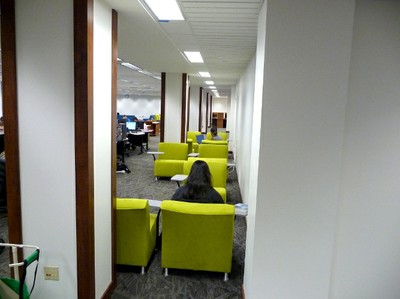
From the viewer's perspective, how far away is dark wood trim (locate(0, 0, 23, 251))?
2018 mm

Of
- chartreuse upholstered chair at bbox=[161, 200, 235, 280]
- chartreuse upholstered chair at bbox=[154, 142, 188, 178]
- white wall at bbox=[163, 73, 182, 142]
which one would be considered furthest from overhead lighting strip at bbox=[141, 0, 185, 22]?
white wall at bbox=[163, 73, 182, 142]

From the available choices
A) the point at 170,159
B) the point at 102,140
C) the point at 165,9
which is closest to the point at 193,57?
the point at 165,9

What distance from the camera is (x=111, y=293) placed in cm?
272

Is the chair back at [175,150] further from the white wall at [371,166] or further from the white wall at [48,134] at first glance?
the white wall at [371,166]

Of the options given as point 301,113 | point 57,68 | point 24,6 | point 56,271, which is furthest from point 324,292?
point 24,6

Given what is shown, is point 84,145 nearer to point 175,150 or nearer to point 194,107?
point 175,150

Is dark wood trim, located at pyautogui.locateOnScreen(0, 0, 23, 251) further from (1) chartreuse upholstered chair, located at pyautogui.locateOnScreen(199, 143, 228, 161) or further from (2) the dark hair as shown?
(1) chartreuse upholstered chair, located at pyautogui.locateOnScreen(199, 143, 228, 161)

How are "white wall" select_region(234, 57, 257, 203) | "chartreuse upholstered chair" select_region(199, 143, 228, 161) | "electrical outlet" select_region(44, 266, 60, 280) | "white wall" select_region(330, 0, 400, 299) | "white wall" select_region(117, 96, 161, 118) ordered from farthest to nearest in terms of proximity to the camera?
"white wall" select_region(117, 96, 161, 118)
"chartreuse upholstered chair" select_region(199, 143, 228, 161)
"white wall" select_region(234, 57, 257, 203)
"electrical outlet" select_region(44, 266, 60, 280)
"white wall" select_region(330, 0, 400, 299)

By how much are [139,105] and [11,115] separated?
2185cm

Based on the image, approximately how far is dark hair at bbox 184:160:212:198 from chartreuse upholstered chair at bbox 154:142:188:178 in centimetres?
344

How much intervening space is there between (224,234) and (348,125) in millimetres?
1431

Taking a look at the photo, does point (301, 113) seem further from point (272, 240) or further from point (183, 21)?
point (183, 21)

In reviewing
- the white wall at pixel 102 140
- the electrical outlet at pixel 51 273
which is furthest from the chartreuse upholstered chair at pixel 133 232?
the electrical outlet at pixel 51 273

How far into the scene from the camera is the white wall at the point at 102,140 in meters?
2.24
